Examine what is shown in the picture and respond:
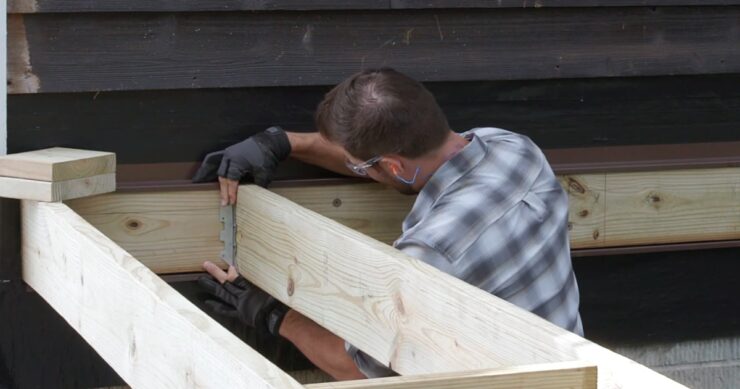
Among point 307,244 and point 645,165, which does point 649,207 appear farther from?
point 307,244

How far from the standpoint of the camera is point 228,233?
3072 mm

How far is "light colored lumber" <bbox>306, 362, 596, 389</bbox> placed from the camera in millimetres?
1511

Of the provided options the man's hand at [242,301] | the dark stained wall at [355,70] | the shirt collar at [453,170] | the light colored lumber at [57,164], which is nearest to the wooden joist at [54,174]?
the light colored lumber at [57,164]

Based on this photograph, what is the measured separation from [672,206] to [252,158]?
1.39 meters

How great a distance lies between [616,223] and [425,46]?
0.85 metres

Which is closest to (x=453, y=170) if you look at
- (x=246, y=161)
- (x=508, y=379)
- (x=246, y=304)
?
(x=246, y=161)

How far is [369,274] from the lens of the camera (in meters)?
2.27

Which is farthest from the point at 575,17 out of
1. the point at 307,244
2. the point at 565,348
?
the point at 565,348

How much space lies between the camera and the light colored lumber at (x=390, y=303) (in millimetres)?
1727

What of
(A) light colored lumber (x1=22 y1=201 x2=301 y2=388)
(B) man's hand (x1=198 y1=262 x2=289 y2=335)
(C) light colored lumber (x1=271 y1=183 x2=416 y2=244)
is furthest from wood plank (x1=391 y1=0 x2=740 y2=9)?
(A) light colored lumber (x1=22 y1=201 x2=301 y2=388)

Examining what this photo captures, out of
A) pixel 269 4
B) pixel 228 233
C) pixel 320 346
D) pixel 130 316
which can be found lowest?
pixel 320 346

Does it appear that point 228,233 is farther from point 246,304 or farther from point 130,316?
point 130,316

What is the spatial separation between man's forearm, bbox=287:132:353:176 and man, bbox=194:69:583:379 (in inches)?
11.4

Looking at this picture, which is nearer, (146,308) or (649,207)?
(146,308)
